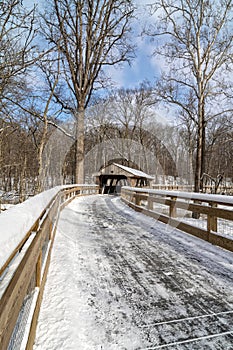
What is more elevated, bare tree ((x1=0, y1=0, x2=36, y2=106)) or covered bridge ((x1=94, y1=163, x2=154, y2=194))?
bare tree ((x1=0, y1=0, x2=36, y2=106))

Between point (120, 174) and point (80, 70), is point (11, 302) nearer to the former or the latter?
point (80, 70)

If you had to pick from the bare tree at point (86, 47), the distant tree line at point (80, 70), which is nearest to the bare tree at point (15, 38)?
the distant tree line at point (80, 70)

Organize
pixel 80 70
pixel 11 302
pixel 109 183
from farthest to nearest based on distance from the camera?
pixel 109 183 < pixel 80 70 < pixel 11 302

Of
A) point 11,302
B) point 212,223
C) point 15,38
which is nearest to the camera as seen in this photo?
point 11,302

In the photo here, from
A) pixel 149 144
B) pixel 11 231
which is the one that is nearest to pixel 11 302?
pixel 11 231

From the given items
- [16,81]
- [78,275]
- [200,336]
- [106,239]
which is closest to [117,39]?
[16,81]

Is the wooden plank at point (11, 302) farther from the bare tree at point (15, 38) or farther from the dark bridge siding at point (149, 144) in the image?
the dark bridge siding at point (149, 144)

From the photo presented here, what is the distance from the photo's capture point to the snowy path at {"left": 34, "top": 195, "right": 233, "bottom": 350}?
6.68ft

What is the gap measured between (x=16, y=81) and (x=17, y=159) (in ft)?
50.3

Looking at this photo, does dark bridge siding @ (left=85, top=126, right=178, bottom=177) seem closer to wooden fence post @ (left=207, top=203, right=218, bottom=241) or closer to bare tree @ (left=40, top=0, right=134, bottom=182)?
bare tree @ (left=40, top=0, right=134, bottom=182)

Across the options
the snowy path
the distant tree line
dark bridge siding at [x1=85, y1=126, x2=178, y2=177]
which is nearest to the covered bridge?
the distant tree line

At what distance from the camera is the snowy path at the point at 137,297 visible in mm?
2035

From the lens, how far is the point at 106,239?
511 centimetres

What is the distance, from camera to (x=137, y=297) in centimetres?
270
